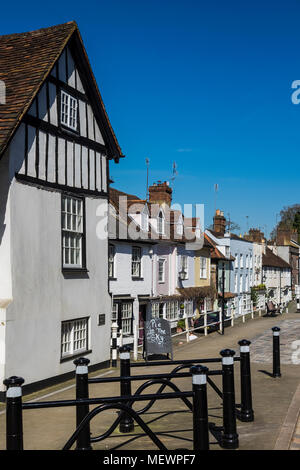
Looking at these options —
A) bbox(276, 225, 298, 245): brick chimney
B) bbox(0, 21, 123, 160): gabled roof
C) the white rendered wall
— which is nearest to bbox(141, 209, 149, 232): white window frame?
bbox(0, 21, 123, 160): gabled roof

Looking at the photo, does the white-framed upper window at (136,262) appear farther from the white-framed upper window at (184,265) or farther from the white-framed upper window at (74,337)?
the white-framed upper window at (74,337)

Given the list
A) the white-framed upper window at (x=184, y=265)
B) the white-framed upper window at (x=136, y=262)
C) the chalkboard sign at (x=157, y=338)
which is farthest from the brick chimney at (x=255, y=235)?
the chalkboard sign at (x=157, y=338)

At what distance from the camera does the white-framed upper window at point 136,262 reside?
2430cm

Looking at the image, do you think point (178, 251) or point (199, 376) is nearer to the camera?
point (199, 376)

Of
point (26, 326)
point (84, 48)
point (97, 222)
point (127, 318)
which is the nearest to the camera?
point (26, 326)

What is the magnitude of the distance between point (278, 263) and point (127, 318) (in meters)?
43.8

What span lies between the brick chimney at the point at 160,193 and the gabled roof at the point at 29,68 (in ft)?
50.7

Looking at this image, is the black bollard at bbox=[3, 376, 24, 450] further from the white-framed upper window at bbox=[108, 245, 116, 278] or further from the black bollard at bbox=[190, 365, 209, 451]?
the white-framed upper window at bbox=[108, 245, 116, 278]

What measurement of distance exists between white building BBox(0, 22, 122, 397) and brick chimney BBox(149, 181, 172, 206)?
50.2 ft

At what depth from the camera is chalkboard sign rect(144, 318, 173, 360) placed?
15.6 m

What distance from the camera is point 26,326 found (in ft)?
38.1

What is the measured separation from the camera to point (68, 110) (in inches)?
537
